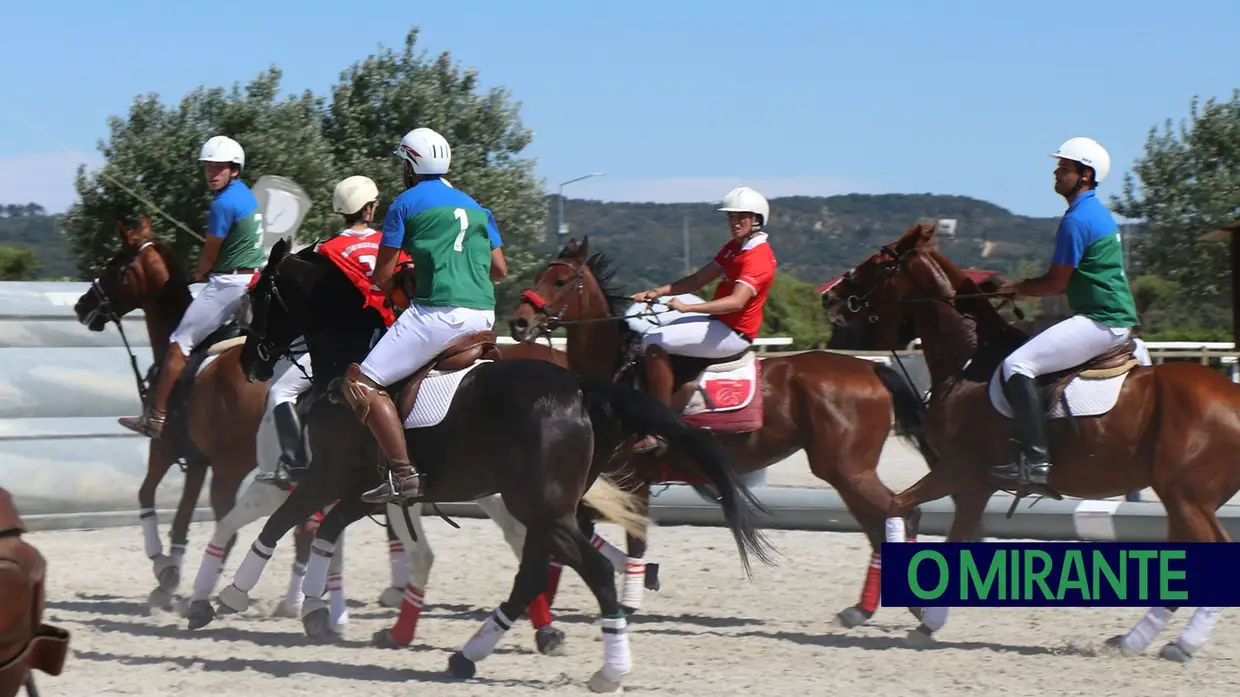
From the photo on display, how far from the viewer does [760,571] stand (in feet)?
34.6

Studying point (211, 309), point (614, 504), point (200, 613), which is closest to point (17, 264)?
point (211, 309)

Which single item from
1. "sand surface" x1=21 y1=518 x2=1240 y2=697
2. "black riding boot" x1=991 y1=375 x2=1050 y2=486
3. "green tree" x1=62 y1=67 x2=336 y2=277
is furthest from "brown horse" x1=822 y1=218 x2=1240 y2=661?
"green tree" x1=62 y1=67 x2=336 y2=277

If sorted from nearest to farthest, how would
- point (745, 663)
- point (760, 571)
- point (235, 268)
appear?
point (745, 663) → point (235, 268) → point (760, 571)

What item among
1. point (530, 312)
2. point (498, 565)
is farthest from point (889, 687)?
point (498, 565)

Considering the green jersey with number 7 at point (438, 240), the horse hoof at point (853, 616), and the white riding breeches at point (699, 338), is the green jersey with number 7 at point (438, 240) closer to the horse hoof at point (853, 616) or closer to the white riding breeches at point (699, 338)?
the white riding breeches at point (699, 338)

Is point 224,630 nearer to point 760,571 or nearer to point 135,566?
point 135,566

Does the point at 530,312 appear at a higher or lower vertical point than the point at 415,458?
higher

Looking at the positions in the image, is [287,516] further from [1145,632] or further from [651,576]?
[1145,632]

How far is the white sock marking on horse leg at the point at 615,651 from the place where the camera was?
6535mm

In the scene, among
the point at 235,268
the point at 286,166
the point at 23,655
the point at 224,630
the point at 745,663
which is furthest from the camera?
the point at 286,166

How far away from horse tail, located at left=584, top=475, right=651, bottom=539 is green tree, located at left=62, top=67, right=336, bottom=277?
80.2 ft

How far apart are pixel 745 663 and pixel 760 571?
320 cm

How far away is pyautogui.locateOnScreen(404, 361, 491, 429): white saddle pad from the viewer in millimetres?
7012

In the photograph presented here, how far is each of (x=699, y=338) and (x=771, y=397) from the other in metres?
0.60
